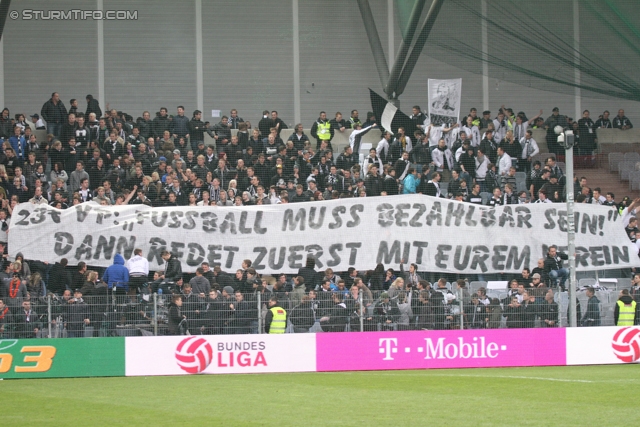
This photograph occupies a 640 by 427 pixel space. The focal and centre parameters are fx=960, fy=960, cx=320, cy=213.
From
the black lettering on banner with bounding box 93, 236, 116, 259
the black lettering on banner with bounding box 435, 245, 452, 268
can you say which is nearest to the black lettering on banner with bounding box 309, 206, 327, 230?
the black lettering on banner with bounding box 435, 245, 452, 268

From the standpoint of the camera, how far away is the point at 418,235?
21672 millimetres

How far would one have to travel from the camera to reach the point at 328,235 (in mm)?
21469

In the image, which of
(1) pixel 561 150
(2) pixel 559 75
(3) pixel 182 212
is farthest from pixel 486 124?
(3) pixel 182 212

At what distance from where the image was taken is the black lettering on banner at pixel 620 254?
2206 centimetres

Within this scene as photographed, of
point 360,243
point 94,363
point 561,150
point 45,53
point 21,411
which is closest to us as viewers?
point 21,411

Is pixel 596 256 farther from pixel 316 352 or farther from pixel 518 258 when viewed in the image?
→ pixel 316 352

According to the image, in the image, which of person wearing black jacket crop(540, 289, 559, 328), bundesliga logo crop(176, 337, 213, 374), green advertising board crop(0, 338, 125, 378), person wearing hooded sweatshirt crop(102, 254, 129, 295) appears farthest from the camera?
person wearing hooded sweatshirt crop(102, 254, 129, 295)

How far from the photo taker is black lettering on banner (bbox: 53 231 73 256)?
2086 cm

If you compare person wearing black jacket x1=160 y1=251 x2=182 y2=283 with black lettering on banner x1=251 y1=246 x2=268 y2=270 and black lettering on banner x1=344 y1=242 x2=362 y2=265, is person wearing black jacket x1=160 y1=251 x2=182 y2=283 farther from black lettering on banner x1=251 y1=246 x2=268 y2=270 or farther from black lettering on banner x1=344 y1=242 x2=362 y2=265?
black lettering on banner x1=344 y1=242 x2=362 y2=265

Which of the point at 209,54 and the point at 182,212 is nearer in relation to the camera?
the point at 182,212

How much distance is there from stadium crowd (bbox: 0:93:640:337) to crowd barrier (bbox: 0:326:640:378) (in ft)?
1.16

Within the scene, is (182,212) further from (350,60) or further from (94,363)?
(350,60)

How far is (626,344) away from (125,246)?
10.7m

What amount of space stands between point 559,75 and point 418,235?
5698 mm
